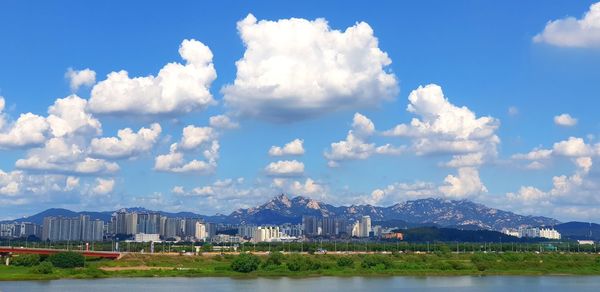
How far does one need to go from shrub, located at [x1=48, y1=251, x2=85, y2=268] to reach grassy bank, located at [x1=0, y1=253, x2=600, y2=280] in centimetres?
111

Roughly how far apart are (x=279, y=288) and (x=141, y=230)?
154832 millimetres

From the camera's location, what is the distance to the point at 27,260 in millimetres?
69188

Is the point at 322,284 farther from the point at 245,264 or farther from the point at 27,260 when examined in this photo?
the point at 27,260

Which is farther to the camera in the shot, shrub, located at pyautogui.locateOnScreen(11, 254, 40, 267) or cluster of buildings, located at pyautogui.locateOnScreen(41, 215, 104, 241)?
cluster of buildings, located at pyautogui.locateOnScreen(41, 215, 104, 241)

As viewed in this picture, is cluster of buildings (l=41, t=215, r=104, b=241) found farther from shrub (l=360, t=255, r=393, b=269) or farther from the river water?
the river water

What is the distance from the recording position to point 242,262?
208ft

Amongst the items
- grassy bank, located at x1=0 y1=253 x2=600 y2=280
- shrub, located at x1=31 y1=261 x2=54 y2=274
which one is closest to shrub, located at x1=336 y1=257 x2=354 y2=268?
grassy bank, located at x1=0 y1=253 x2=600 y2=280

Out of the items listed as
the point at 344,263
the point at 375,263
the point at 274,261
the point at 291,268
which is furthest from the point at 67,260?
the point at 375,263

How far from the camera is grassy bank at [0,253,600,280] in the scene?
202 feet

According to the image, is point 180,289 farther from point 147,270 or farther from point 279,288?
point 147,270

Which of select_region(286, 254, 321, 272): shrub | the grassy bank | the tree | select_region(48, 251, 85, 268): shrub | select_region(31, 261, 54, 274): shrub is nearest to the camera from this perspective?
select_region(31, 261, 54, 274): shrub

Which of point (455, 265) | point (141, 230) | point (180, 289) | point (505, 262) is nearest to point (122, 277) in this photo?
point (180, 289)

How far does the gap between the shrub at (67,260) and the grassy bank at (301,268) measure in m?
1.11

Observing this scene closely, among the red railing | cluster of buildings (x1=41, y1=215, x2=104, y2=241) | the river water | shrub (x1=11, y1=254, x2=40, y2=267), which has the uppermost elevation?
cluster of buildings (x1=41, y1=215, x2=104, y2=241)
